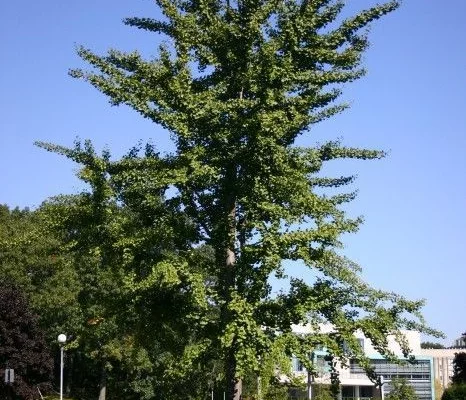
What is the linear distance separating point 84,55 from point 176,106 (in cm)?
215

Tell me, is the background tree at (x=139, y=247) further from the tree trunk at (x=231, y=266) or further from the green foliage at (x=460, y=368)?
the green foliage at (x=460, y=368)

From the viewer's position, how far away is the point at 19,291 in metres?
42.8

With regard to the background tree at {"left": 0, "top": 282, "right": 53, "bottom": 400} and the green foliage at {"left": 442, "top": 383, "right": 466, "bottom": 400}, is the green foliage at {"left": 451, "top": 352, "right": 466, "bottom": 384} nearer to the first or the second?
the green foliage at {"left": 442, "top": 383, "right": 466, "bottom": 400}

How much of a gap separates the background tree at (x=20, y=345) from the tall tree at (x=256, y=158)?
1186 inches

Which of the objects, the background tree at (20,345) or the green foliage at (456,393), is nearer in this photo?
the green foliage at (456,393)

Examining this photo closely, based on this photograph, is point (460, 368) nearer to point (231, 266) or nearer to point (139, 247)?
point (231, 266)

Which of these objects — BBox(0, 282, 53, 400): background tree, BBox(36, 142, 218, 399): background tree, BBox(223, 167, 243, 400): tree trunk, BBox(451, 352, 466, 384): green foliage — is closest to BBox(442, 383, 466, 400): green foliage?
BBox(451, 352, 466, 384): green foliage

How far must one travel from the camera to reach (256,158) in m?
13.3

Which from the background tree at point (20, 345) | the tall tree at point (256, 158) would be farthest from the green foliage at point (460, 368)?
the tall tree at point (256, 158)

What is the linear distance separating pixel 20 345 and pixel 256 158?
3249 cm

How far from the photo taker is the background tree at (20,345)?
135ft

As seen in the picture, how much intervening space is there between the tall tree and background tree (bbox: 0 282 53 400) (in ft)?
98.8

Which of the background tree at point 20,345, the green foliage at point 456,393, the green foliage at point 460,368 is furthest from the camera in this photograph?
the green foliage at point 460,368

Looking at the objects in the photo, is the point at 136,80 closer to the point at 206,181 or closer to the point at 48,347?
the point at 206,181
